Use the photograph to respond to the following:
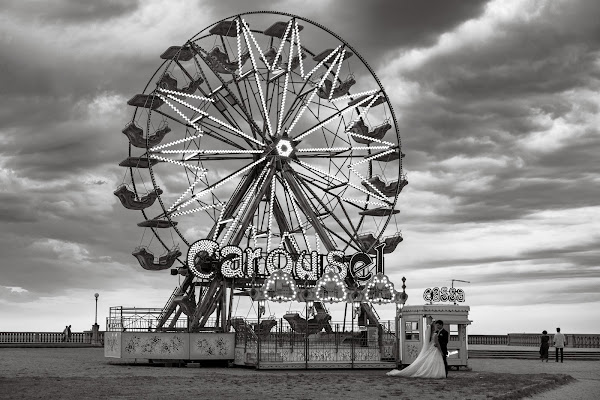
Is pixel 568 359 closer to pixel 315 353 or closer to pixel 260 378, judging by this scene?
pixel 315 353

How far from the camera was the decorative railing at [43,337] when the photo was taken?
211 ft

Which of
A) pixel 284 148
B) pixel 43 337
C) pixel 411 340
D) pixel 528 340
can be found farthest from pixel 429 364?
pixel 43 337

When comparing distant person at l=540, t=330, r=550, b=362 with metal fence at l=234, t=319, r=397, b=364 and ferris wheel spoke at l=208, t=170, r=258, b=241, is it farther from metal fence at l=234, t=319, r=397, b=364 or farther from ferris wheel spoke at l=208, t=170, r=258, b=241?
ferris wheel spoke at l=208, t=170, r=258, b=241

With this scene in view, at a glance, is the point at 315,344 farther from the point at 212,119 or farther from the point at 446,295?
the point at 212,119

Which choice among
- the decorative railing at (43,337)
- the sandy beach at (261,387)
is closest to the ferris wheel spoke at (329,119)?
the sandy beach at (261,387)

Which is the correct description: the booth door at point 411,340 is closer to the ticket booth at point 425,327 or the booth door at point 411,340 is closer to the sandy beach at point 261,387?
the ticket booth at point 425,327

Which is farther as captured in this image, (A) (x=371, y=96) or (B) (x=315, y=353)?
(A) (x=371, y=96)

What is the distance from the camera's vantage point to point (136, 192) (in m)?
43.6

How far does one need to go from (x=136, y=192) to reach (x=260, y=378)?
1828cm

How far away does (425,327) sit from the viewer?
3694 cm

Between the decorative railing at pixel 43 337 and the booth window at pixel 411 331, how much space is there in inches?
1409

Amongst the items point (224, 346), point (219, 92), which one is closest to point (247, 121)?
point (219, 92)

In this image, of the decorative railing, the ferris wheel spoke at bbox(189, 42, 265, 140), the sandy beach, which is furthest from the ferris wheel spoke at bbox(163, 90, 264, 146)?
the decorative railing

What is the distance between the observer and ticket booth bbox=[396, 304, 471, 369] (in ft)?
120
